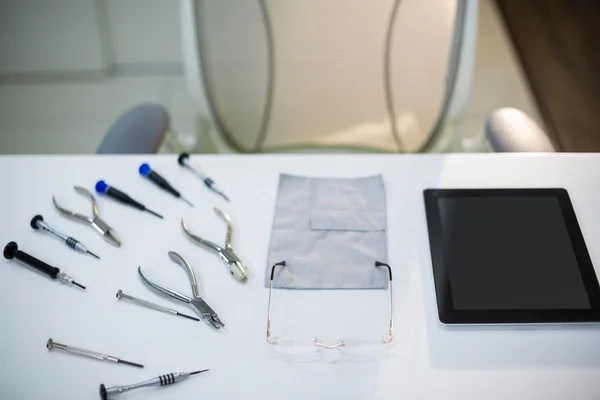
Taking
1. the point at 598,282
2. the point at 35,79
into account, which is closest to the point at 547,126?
the point at 598,282

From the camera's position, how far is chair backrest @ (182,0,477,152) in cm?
108

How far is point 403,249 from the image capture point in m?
0.84

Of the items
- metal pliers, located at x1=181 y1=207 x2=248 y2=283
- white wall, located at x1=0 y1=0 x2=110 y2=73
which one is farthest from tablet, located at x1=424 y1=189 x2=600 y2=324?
white wall, located at x1=0 y1=0 x2=110 y2=73

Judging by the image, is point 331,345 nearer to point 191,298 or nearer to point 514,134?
point 191,298

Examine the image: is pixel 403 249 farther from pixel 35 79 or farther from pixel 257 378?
pixel 35 79

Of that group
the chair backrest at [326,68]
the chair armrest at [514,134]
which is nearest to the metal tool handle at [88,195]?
the chair backrest at [326,68]

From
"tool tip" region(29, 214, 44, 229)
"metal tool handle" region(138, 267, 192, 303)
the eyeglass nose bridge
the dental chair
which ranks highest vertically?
the dental chair

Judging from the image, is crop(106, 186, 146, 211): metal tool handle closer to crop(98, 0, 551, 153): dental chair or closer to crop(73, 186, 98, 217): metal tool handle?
crop(73, 186, 98, 217): metal tool handle

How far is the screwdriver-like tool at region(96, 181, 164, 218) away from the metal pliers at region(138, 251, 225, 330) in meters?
0.11

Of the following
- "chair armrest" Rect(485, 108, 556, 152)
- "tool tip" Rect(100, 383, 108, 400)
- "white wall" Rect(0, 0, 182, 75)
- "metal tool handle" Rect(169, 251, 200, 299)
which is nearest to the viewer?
"tool tip" Rect(100, 383, 108, 400)

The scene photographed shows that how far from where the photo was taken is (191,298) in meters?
0.77

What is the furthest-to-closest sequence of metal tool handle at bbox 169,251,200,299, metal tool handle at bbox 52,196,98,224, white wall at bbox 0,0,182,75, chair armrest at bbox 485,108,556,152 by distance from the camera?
white wall at bbox 0,0,182,75 → chair armrest at bbox 485,108,556,152 → metal tool handle at bbox 52,196,98,224 → metal tool handle at bbox 169,251,200,299

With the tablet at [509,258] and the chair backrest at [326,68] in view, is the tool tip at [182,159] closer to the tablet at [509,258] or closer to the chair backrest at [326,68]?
the chair backrest at [326,68]

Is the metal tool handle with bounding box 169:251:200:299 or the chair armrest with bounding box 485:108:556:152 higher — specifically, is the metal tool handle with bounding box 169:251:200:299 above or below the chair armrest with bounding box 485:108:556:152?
below
